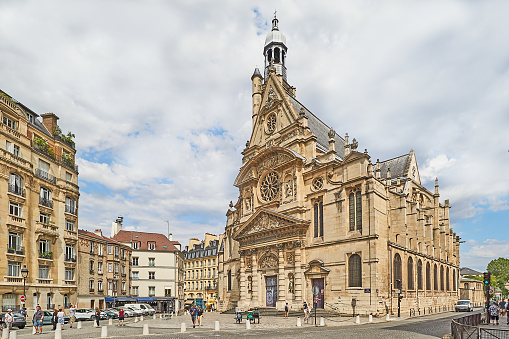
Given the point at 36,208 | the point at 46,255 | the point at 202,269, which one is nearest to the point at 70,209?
the point at 36,208

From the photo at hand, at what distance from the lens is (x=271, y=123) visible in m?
47.4

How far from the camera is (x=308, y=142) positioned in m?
42.2

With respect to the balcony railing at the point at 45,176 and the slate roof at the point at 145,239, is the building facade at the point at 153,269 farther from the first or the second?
the balcony railing at the point at 45,176

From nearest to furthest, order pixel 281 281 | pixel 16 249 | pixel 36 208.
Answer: pixel 16 249 → pixel 36 208 → pixel 281 281

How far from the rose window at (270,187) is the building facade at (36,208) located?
1969cm

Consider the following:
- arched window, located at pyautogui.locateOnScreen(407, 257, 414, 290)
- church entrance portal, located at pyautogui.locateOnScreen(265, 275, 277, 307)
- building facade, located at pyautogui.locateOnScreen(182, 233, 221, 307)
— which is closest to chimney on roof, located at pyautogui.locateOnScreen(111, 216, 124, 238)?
building facade, located at pyautogui.locateOnScreen(182, 233, 221, 307)

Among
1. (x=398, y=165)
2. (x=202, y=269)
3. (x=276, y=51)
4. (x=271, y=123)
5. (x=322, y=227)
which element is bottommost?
(x=202, y=269)

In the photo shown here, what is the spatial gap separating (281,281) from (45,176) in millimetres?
24326

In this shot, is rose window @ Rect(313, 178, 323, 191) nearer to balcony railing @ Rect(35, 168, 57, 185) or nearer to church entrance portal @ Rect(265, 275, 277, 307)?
church entrance portal @ Rect(265, 275, 277, 307)

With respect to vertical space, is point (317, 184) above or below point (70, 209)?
above

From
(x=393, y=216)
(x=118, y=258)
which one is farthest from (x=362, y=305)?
(x=118, y=258)

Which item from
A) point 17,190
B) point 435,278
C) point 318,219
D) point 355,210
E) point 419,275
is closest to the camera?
point 17,190

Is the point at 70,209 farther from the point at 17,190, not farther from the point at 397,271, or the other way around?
the point at 397,271

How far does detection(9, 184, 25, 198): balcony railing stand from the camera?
114 ft
